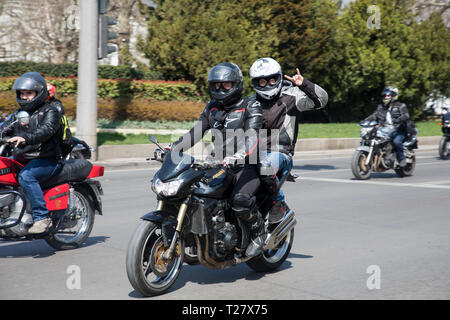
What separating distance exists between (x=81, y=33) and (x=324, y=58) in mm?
13179

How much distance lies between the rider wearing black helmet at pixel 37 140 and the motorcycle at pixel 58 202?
0.09 metres

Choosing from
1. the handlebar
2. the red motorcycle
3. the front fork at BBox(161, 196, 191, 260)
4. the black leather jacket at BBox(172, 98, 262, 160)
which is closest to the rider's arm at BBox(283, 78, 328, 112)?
the black leather jacket at BBox(172, 98, 262, 160)

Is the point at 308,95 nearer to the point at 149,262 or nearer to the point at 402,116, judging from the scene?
the point at 149,262

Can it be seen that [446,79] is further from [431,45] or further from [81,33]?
[81,33]

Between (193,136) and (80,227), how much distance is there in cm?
211

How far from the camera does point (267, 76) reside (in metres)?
5.59

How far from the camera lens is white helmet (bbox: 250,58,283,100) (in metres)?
5.58

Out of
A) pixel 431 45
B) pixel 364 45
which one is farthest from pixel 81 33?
pixel 431 45

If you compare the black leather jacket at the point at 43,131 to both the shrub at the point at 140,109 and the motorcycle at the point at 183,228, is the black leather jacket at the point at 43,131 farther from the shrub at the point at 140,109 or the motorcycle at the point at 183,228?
the shrub at the point at 140,109

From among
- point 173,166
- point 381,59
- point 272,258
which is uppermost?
point 381,59

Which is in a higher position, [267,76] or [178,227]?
[267,76]

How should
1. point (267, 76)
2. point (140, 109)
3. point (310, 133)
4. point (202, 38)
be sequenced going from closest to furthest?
point (267, 76) < point (140, 109) < point (310, 133) < point (202, 38)

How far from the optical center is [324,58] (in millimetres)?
26391

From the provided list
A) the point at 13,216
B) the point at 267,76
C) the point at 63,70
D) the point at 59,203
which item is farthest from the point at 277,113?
the point at 63,70
